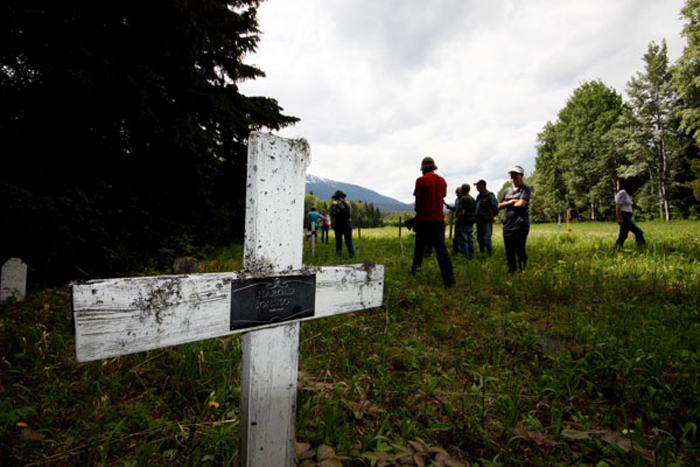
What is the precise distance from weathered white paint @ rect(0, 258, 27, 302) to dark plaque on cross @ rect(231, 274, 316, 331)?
182 inches

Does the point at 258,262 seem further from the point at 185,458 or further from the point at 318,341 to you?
the point at 318,341

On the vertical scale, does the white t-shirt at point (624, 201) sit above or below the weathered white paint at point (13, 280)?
above

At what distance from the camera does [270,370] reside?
115 cm

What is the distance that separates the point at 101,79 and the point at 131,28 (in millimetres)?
1558

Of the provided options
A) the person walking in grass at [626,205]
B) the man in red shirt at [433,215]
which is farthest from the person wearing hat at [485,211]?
the man in red shirt at [433,215]

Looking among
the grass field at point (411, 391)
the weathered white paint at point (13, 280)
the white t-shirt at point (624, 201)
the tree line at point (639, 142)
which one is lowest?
the grass field at point (411, 391)

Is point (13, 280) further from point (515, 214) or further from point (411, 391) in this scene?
point (515, 214)

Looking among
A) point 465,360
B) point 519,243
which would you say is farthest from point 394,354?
point 519,243

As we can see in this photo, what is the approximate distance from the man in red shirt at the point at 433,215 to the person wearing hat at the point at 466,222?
2462 mm

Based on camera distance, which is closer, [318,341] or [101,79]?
[318,341]

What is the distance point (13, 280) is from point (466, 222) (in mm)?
7941

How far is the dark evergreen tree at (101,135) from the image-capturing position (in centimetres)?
347

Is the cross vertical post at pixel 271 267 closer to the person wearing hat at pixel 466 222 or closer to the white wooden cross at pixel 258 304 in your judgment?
the white wooden cross at pixel 258 304

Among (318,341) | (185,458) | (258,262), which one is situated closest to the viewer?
(258,262)
